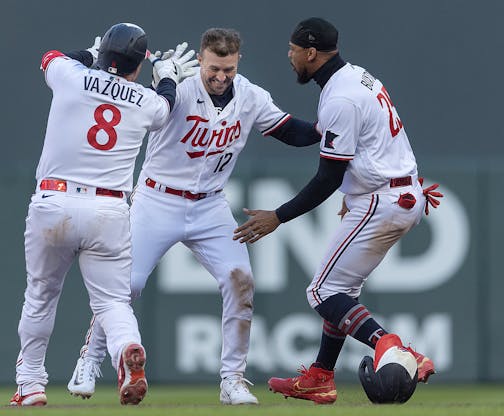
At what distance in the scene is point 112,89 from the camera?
6.02 metres

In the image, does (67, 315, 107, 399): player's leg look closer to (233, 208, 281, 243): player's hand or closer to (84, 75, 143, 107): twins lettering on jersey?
(233, 208, 281, 243): player's hand

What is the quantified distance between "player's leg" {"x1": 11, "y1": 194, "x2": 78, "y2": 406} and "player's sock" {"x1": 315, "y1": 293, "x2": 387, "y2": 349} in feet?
4.06

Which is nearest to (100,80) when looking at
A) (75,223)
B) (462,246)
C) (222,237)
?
(75,223)

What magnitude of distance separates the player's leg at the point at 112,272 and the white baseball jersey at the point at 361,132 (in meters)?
1.02

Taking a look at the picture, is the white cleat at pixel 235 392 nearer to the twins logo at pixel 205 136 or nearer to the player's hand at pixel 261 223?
the player's hand at pixel 261 223

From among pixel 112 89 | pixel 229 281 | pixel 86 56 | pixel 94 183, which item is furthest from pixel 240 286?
pixel 86 56

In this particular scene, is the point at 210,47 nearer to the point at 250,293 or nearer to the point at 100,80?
the point at 100,80

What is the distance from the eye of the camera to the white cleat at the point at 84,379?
659 centimetres

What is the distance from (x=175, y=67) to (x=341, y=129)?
3.03ft

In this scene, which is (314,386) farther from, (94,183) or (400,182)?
(94,183)

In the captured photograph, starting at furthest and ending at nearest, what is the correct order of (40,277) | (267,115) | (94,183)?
(267,115), (40,277), (94,183)

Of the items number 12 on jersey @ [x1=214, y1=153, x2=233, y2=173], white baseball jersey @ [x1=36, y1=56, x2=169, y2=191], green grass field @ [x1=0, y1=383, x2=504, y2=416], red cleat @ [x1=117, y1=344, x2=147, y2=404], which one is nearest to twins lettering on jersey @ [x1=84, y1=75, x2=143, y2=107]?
white baseball jersey @ [x1=36, y1=56, x2=169, y2=191]

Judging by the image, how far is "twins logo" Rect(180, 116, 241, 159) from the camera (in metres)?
6.56

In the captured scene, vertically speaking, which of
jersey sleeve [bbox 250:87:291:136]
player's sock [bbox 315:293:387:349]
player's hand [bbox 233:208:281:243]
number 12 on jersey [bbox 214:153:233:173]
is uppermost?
jersey sleeve [bbox 250:87:291:136]
